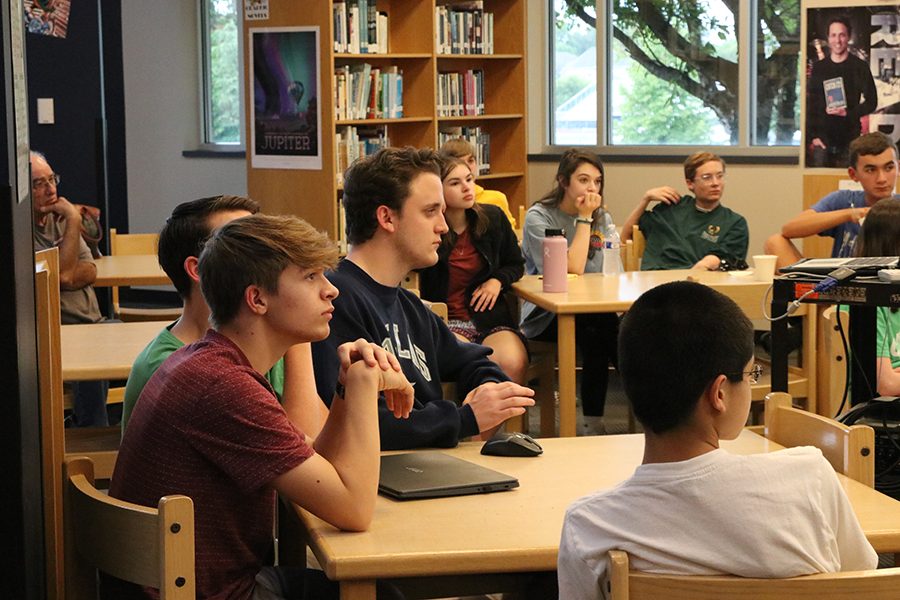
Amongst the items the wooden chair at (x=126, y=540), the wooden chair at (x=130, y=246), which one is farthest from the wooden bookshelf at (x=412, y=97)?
the wooden chair at (x=126, y=540)

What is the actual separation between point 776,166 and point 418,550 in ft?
19.6

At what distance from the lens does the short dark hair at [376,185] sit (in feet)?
9.26

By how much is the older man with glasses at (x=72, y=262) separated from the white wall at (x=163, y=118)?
12.1 ft

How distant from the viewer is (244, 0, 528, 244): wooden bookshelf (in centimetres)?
661

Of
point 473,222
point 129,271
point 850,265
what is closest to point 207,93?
point 129,271

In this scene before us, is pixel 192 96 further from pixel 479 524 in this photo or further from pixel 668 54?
pixel 479 524

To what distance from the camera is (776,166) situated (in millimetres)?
7336

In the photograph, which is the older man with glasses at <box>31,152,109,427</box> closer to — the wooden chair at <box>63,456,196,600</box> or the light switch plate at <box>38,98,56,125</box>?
the light switch plate at <box>38,98,56,125</box>

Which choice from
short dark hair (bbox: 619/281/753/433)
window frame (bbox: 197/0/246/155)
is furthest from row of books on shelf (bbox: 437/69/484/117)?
short dark hair (bbox: 619/281/753/433)

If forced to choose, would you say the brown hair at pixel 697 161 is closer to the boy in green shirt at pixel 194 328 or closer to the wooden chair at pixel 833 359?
the wooden chair at pixel 833 359

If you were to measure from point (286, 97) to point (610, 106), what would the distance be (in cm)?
244

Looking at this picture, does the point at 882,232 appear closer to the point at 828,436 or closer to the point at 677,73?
the point at 828,436

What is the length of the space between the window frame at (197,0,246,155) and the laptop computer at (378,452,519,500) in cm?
687

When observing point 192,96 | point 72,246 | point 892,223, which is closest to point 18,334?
point 892,223
